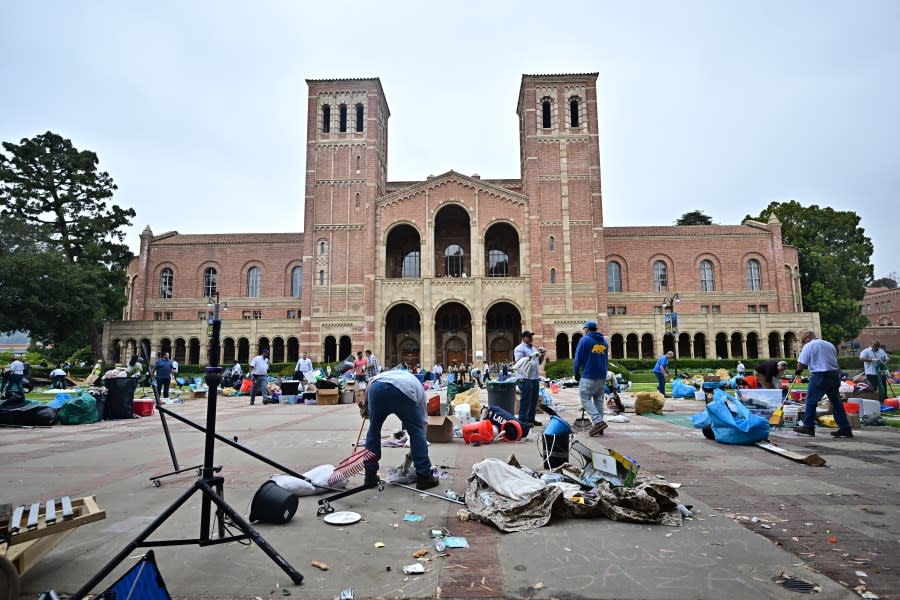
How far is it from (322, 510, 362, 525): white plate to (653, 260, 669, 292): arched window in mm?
42655

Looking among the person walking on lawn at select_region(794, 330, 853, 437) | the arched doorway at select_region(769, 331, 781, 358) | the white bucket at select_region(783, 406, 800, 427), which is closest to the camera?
the person walking on lawn at select_region(794, 330, 853, 437)

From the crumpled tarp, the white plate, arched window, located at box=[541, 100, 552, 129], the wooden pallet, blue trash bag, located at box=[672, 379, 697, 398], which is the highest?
arched window, located at box=[541, 100, 552, 129]

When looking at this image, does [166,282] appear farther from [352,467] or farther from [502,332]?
[352,467]

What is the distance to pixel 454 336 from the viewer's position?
38812mm

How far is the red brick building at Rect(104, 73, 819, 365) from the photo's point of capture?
3531 centimetres

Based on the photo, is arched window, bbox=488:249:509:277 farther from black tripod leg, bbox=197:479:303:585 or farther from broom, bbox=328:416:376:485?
black tripod leg, bbox=197:479:303:585

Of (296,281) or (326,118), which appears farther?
(296,281)

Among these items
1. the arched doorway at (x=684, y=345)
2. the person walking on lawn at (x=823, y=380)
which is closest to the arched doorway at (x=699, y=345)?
the arched doorway at (x=684, y=345)

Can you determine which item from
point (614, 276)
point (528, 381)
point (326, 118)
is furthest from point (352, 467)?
point (614, 276)

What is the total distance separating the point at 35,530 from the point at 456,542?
8.01ft

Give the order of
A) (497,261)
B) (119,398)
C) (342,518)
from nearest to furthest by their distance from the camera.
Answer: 1. (342,518)
2. (119,398)
3. (497,261)

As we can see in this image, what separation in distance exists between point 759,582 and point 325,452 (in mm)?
5438

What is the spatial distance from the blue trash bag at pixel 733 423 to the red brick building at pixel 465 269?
86.6 ft

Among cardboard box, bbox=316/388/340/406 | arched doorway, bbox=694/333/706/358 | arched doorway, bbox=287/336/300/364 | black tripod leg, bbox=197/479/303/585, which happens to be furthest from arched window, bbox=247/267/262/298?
black tripod leg, bbox=197/479/303/585
